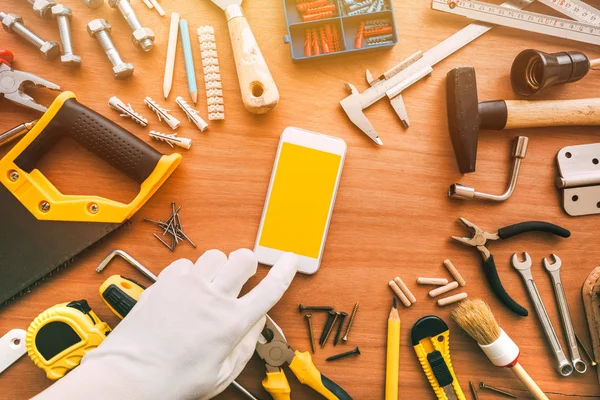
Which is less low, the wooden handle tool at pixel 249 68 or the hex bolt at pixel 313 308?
the wooden handle tool at pixel 249 68

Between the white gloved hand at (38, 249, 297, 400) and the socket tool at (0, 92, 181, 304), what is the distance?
0.80 ft

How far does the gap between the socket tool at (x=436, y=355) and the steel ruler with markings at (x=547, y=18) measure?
0.90 metres

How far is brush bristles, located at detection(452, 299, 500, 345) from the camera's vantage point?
126 centimetres

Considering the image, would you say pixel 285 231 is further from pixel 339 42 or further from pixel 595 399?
pixel 595 399

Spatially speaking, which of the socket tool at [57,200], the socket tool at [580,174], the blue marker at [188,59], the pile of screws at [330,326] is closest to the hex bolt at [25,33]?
the socket tool at [57,200]

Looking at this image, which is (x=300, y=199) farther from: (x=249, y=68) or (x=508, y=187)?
(x=508, y=187)

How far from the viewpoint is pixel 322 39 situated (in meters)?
1.33

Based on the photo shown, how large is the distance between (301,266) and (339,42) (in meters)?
0.67

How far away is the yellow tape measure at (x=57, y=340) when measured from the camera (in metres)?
1.15

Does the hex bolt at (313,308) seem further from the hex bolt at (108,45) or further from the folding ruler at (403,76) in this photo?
the hex bolt at (108,45)

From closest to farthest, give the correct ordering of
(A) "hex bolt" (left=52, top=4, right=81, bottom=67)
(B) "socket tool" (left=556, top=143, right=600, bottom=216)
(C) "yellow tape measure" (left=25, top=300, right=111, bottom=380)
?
1. (C) "yellow tape measure" (left=25, top=300, right=111, bottom=380)
2. (A) "hex bolt" (left=52, top=4, right=81, bottom=67)
3. (B) "socket tool" (left=556, top=143, right=600, bottom=216)

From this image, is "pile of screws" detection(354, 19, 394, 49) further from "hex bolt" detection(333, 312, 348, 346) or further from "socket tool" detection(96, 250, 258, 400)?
"socket tool" detection(96, 250, 258, 400)

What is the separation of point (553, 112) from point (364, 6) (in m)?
0.63

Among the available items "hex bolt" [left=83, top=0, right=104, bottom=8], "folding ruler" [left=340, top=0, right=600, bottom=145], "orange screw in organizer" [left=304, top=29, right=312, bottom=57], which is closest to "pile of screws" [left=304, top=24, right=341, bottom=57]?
"orange screw in organizer" [left=304, top=29, right=312, bottom=57]
